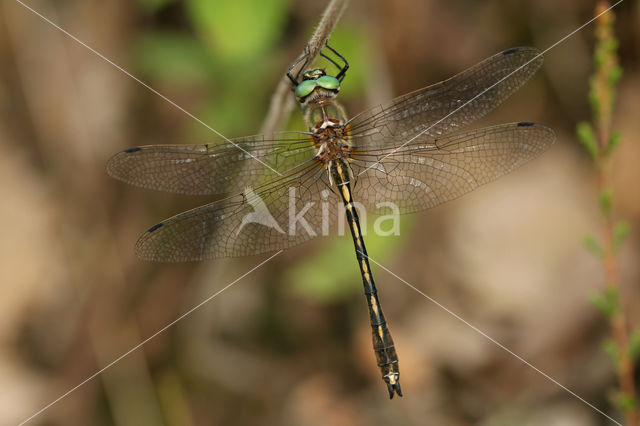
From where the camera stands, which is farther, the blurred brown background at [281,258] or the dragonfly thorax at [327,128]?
the blurred brown background at [281,258]

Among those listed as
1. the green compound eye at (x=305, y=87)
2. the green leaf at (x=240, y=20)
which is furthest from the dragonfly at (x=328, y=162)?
the green leaf at (x=240, y=20)

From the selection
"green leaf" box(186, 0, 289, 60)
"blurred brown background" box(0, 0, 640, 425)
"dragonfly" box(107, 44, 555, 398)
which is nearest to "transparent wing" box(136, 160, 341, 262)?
"dragonfly" box(107, 44, 555, 398)

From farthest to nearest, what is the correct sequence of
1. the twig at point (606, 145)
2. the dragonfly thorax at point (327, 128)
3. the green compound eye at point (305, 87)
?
the dragonfly thorax at point (327, 128)
the green compound eye at point (305, 87)
the twig at point (606, 145)

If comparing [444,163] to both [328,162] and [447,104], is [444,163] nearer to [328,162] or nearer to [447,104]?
[447,104]

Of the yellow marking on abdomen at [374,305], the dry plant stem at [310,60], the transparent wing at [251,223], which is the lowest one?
the yellow marking on abdomen at [374,305]

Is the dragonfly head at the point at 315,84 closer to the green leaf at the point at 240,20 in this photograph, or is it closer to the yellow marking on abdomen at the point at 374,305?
the green leaf at the point at 240,20

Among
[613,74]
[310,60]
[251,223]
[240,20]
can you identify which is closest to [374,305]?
[251,223]

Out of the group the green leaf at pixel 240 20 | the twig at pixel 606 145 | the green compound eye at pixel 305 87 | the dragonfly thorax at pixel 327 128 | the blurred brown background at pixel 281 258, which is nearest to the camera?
the twig at pixel 606 145
